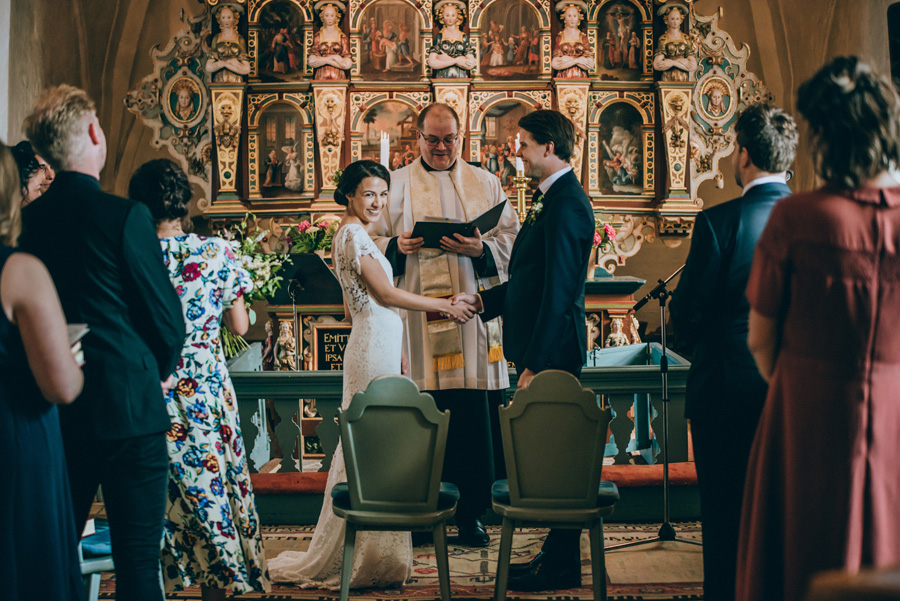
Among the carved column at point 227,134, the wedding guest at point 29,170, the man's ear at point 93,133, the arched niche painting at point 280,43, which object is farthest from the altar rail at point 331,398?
the arched niche painting at point 280,43

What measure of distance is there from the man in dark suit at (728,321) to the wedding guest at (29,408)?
1.68m

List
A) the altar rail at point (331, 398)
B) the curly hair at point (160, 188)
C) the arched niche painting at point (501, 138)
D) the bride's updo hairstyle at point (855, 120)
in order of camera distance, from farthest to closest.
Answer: the arched niche painting at point (501, 138)
the altar rail at point (331, 398)
the curly hair at point (160, 188)
the bride's updo hairstyle at point (855, 120)

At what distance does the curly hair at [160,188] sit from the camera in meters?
2.68

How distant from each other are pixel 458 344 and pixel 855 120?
8.16 feet

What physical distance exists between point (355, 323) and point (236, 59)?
6.58 meters

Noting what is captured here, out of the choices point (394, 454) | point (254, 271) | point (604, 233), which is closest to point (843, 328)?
point (394, 454)

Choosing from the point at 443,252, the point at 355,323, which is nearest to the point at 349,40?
the point at 443,252

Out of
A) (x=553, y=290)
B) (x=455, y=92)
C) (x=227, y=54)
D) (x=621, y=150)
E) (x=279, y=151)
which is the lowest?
(x=553, y=290)

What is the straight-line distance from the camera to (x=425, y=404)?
2.81 meters

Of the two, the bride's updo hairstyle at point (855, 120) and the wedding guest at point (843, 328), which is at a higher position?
the bride's updo hairstyle at point (855, 120)

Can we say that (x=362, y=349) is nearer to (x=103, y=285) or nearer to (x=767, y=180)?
(x=103, y=285)

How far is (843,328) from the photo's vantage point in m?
1.82

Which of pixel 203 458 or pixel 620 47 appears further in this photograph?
pixel 620 47

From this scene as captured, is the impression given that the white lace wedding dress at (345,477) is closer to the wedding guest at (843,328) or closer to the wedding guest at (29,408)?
the wedding guest at (29,408)
